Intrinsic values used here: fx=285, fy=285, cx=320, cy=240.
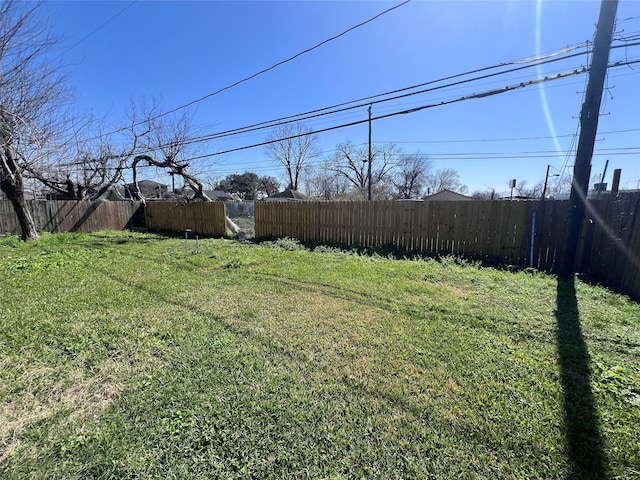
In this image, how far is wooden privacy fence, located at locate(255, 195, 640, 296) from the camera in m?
4.66

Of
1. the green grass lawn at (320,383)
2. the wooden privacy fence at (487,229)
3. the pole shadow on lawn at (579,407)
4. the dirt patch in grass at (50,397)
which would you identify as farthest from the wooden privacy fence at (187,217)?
the pole shadow on lawn at (579,407)

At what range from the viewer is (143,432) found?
1756mm

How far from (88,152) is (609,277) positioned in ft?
60.4

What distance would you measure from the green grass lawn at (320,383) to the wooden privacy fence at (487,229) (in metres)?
1.02

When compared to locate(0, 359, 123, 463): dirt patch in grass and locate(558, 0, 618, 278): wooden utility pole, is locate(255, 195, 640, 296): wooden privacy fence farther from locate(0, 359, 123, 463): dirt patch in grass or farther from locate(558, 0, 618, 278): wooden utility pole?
locate(0, 359, 123, 463): dirt patch in grass

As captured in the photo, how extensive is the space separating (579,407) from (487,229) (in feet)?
16.1

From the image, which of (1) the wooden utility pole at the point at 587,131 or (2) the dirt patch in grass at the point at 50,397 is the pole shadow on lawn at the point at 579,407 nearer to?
(1) the wooden utility pole at the point at 587,131

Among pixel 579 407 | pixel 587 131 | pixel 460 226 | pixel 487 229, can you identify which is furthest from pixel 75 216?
pixel 587 131

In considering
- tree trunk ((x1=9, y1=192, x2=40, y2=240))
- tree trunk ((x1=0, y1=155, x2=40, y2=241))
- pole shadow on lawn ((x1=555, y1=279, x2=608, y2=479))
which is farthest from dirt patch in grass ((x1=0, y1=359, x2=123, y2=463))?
tree trunk ((x1=9, y1=192, x2=40, y2=240))

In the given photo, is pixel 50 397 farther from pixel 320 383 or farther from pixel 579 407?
pixel 579 407

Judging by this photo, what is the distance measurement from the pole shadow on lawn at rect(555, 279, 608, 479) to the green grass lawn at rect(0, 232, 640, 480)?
A: 0.01m

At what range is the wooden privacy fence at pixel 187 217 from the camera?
1132cm

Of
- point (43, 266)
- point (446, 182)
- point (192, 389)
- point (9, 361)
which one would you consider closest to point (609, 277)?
point (192, 389)

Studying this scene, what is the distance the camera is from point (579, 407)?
194 centimetres
